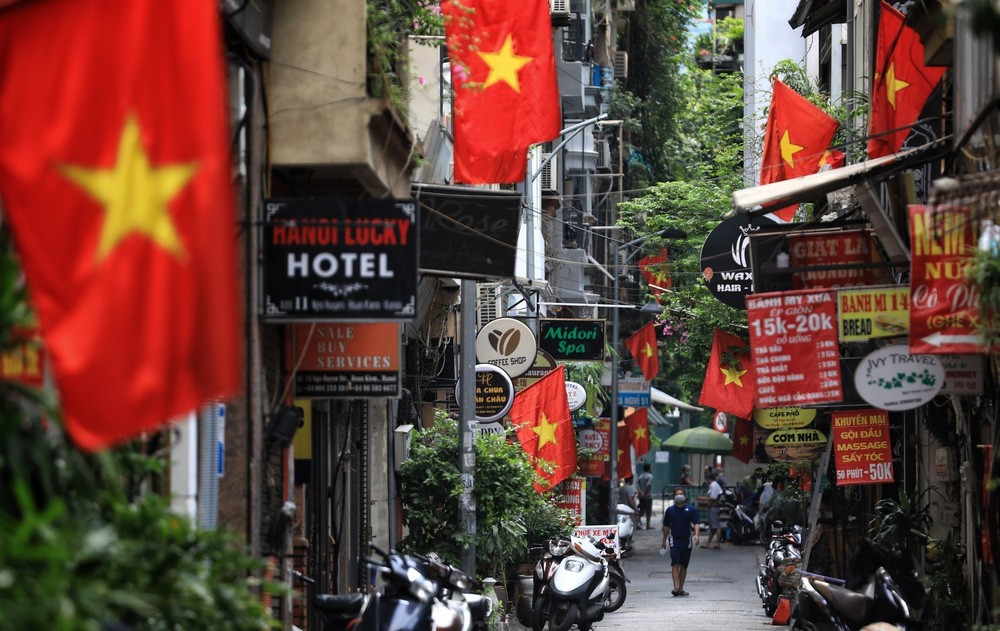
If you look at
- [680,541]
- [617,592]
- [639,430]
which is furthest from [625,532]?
[617,592]

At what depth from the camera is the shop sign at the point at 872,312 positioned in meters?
12.8

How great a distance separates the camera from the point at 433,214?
14.1 metres

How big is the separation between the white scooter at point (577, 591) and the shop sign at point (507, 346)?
3.38 m

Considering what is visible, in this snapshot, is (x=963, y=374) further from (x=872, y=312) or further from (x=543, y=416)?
(x=543, y=416)

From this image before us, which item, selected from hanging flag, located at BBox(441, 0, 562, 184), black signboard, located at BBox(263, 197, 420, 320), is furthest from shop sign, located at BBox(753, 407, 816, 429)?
black signboard, located at BBox(263, 197, 420, 320)

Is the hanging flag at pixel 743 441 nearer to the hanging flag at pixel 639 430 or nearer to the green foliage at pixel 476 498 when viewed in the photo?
the hanging flag at pixel 639 430

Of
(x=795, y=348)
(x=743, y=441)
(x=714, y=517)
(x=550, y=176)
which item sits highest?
(x=550, y=176)

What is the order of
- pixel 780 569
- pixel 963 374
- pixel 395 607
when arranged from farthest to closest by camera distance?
pixel 780 569 → pixel 963 374 → pixel 395 607

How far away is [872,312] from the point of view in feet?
42.3

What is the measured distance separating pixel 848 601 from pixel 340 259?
590 cm

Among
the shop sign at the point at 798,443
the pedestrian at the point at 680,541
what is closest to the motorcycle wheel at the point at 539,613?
the shop sign at the point at 798,443

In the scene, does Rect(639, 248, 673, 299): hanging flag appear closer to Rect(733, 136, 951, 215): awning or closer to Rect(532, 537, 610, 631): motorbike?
Rect(532, 537, 610, 631): motorbike

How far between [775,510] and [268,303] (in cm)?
1950

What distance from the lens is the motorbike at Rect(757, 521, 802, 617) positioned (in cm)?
2045
